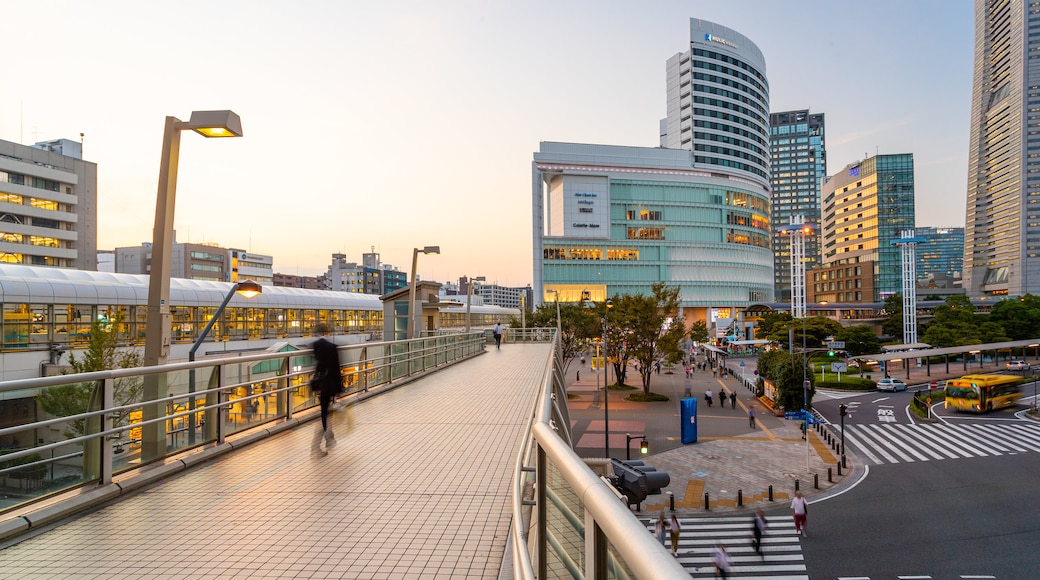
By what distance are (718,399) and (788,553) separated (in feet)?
96.3

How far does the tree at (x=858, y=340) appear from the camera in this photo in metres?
67.1

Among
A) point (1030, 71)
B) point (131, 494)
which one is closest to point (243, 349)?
point (131, 494)

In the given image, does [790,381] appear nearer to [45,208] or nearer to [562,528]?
[562,528]

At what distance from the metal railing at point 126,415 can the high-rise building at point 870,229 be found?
14374cm

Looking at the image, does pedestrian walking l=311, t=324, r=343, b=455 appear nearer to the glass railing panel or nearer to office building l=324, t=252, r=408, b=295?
the glass railing panel

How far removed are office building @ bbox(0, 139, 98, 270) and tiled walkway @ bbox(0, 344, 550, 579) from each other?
235 feet

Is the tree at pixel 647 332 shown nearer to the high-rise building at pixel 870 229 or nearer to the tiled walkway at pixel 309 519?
the tiled walkway at pixel 309 519

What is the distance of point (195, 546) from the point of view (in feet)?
14.8

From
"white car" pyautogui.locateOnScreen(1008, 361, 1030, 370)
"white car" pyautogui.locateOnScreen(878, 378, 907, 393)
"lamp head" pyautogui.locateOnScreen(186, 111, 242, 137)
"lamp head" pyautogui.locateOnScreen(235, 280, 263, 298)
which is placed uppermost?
"lamp head" pyautogui.locateOnScreen(186, 111, 242, 137)

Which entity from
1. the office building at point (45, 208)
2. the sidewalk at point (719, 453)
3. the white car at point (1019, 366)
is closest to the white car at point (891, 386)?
the sidewalk at point (719, 453)

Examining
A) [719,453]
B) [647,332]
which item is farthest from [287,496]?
[647,332]

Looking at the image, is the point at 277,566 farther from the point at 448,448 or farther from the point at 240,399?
the point at 240,399

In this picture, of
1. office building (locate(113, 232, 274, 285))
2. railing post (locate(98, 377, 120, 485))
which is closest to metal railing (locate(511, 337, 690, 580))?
railing post (locate(98, 377, 120, 485))

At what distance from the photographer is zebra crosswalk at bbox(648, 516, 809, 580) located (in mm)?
15656
